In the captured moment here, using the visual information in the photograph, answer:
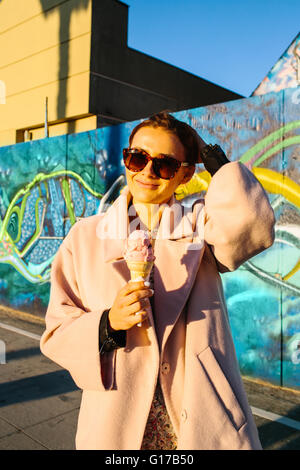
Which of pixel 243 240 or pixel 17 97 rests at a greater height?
pixel 17 97

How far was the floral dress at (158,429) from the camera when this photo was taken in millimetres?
1574

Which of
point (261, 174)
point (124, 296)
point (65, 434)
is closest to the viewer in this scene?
point (124, 296)

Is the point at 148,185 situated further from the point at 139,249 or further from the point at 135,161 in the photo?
the point at 139,249

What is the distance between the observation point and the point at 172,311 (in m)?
1.55

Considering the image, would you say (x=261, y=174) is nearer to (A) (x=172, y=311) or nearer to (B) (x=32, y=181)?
(A) (x=172, y=311)

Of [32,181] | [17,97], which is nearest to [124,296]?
[32,181]

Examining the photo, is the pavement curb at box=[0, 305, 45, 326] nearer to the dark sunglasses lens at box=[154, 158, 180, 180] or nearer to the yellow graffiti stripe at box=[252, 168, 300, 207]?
the yellow graffiti stripe at box=[252, 168, 300, 207]

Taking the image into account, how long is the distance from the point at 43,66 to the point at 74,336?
33.8 feet

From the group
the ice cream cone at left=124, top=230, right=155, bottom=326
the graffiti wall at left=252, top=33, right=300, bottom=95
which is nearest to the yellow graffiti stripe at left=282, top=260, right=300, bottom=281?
the graffiti wall at left=252, top=33, right=300, bottom=95

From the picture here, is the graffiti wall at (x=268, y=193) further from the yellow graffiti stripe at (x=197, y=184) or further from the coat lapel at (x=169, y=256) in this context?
the coat lapel at (x=169, y=256)

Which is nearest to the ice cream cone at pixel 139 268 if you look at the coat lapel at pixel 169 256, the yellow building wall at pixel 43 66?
the coat lapel at pixel 169 256

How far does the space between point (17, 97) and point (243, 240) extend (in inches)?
430

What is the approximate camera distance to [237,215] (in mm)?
1451

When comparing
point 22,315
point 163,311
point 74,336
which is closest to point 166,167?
point 163,311
